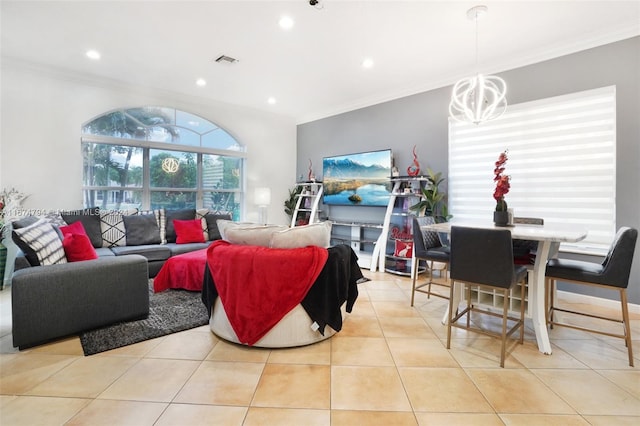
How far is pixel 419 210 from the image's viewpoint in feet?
14.9

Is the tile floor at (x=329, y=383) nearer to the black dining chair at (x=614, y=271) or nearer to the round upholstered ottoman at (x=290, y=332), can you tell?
the round upholstered ottoman at (x=290, y=332)

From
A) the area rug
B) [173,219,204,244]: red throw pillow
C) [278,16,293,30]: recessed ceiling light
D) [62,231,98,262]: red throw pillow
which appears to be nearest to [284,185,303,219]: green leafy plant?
[173,219,204,244]: red throw pillow

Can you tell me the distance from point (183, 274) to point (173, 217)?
1.63 metres

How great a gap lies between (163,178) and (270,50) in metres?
2.95

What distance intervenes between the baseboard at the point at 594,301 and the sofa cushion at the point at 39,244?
16.7 ft

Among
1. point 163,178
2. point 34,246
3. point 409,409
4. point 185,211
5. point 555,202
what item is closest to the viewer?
point 409,409

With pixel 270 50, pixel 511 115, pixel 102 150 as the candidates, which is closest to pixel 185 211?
pixel 102 150

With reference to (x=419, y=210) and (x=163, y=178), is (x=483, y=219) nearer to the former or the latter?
(x=419, y=210)

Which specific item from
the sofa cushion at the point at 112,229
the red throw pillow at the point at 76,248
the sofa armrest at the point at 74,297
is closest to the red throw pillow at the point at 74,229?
the sofa cushion at the point at 112,229

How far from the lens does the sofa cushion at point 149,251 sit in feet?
13.1

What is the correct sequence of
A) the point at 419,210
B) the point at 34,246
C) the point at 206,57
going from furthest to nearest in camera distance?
the point at 419,210, the point at 206,57, the point at 34,246

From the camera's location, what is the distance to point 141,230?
445 cm

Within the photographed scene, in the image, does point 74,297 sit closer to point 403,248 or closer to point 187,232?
point 187,232

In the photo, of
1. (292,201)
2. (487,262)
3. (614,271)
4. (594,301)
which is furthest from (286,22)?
(594,301)
